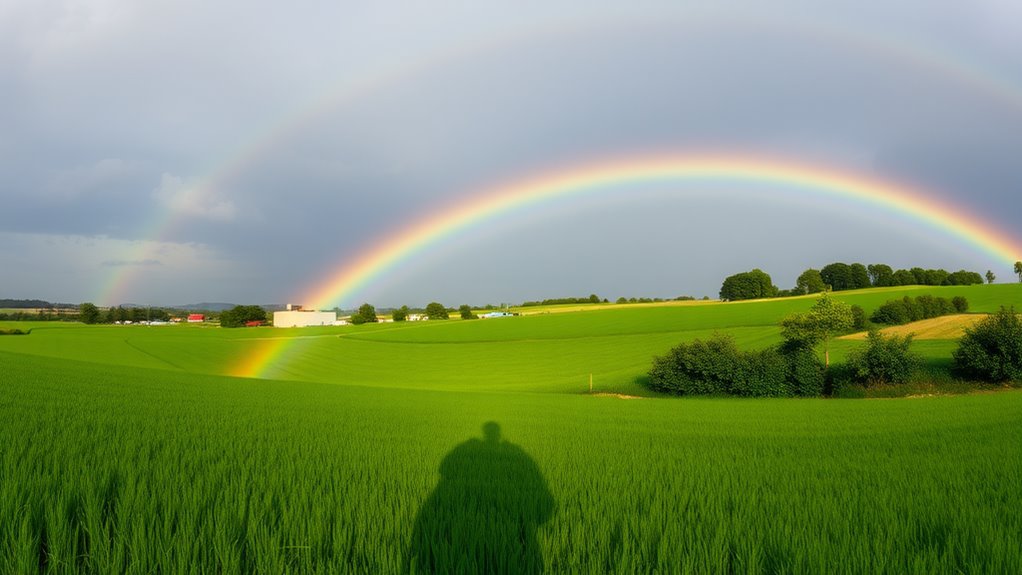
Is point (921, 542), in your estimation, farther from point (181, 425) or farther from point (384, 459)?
point (181, 425)

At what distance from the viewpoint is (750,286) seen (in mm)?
112562

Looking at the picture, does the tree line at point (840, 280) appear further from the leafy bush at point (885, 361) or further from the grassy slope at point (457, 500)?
the grassy slope at point (457, 500)

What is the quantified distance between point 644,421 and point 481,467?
11600 millimetres

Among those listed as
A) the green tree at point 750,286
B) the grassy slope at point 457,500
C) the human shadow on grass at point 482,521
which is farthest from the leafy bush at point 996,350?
the green tree at point 750,286

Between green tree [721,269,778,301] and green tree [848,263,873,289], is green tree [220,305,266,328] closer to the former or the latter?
green tree [721,269,778,301]

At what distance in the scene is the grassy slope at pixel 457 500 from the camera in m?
3.36

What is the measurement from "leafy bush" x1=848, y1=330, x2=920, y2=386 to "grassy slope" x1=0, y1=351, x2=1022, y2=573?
2523 cm

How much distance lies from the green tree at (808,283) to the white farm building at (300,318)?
116 m

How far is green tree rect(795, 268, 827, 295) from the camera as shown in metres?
113

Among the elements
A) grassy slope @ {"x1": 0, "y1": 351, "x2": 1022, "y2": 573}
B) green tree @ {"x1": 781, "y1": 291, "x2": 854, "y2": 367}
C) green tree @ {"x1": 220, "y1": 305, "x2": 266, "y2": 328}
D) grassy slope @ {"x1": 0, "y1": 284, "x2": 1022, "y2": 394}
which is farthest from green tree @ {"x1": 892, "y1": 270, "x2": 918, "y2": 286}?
green tree @ {"x1": 220, "y1": 305, "x2": 266, "y2": 328}

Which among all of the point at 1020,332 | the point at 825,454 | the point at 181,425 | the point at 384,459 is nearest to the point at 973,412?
the point at 825,454

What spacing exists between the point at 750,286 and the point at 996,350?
83.8 m

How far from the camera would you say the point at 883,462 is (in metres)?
8.33

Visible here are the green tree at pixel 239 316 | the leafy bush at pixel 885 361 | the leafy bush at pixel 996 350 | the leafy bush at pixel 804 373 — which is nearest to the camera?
the leafy bush at pixel 996 350
